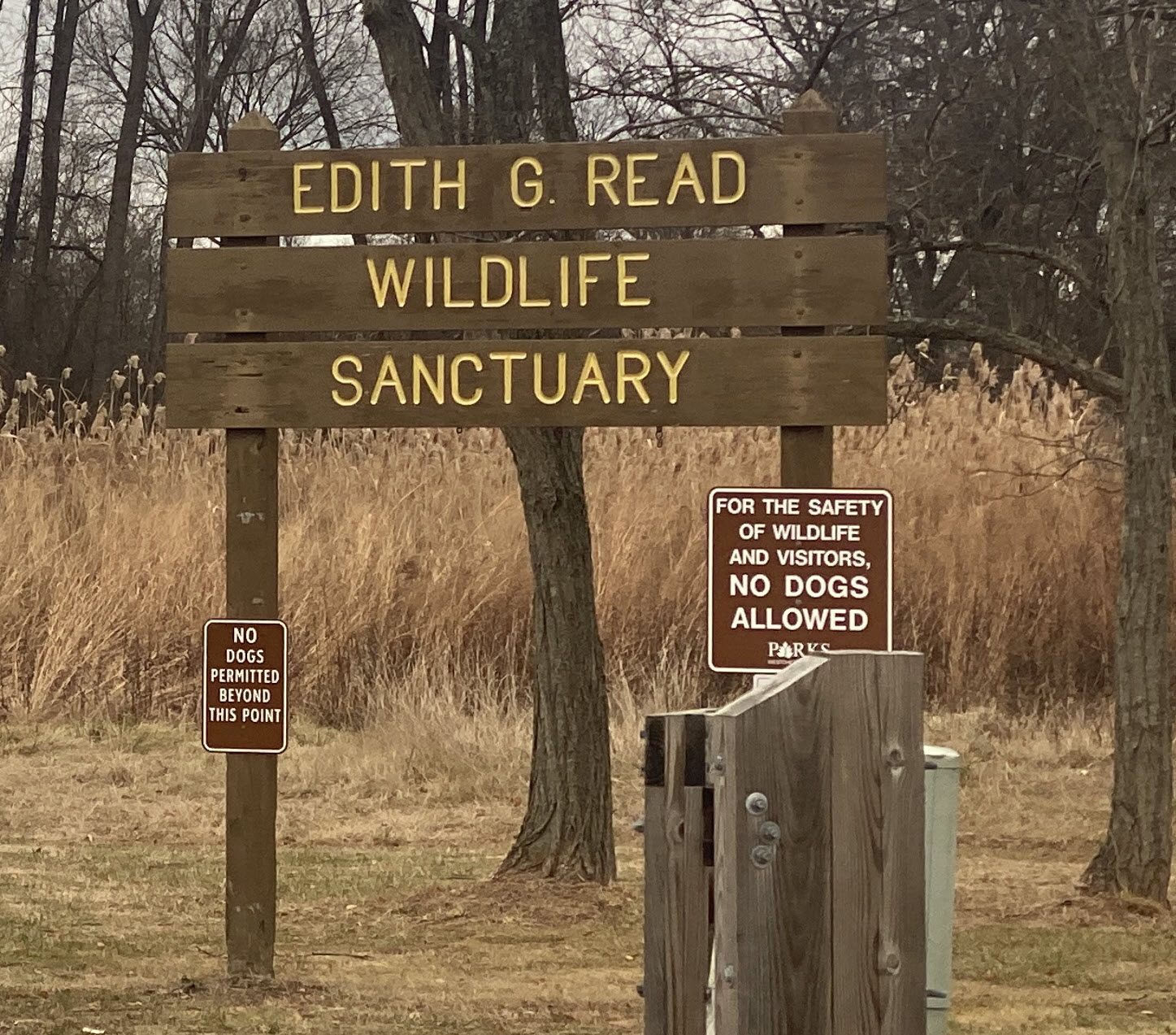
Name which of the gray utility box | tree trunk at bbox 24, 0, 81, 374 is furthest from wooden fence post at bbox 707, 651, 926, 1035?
tree trunk at bbox 24, 0, 81, 374

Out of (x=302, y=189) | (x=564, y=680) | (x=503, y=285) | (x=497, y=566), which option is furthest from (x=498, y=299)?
(x=497, y=566)

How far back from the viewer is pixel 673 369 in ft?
21.6

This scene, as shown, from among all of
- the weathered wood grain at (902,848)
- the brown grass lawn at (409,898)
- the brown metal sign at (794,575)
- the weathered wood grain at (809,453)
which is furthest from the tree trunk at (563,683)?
the weathered wood grain at (902,848)

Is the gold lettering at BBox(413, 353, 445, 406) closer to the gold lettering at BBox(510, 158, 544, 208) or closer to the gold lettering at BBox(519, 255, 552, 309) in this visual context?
the gold lettering at BBox(519, 255, 552, 309)

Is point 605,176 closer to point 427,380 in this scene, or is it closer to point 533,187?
point 533,187

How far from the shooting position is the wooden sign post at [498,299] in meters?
6.56

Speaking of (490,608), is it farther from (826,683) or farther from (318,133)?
(318,133)

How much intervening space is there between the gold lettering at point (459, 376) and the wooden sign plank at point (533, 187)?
44 centimetres

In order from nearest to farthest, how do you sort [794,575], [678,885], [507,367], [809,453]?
[678,885]
[794,575]
[809,453]
[507,367]

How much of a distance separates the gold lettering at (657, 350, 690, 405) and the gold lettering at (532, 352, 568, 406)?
0.31m

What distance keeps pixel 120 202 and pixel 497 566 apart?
1335 cm

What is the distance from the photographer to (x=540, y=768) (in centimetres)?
948

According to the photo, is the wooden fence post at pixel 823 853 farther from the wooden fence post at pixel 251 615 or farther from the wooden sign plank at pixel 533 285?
the wooden fence post at pixel 251 615

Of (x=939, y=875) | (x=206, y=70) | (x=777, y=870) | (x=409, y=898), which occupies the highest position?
(x=206, y=70)
